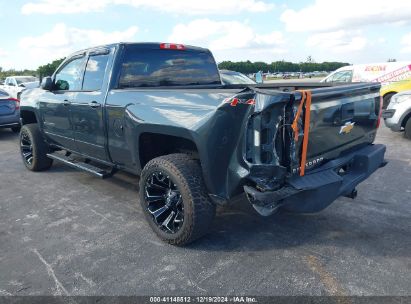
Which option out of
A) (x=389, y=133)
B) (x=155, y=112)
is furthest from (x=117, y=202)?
(x=389, y=133)

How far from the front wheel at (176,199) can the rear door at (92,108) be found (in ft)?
3.41

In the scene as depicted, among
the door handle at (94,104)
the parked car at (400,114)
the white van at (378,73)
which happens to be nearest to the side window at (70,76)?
the door handle at (94,104)

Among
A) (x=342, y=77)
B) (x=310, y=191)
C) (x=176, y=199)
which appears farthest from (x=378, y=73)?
(x=176, y=199)

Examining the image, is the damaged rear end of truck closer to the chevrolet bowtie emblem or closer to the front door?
the chevrolet bowtie emblem

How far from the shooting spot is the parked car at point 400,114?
25.7ft

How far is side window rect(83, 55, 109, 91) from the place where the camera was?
169 inches

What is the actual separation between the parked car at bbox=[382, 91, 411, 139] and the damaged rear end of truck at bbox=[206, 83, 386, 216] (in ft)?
17.2

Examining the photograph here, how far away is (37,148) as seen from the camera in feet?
19.0

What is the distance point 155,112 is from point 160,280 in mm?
1500

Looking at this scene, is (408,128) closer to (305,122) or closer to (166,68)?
(166,68)

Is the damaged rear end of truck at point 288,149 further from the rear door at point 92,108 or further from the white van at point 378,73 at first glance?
the white van at point 378,73

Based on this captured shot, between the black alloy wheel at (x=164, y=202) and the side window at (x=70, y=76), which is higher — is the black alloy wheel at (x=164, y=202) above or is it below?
below

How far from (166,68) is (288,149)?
231 cm

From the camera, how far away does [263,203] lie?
282cm
